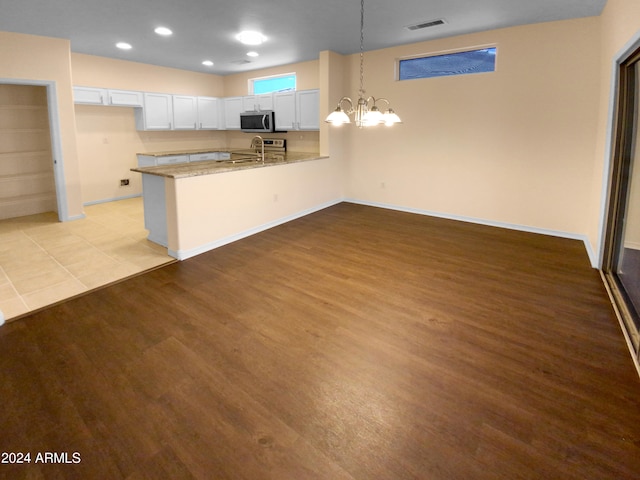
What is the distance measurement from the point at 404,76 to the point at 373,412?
18.0 ft

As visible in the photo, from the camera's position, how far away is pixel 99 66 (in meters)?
6.43

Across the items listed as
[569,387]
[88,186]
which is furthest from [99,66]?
[569,387]

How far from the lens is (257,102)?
7.49 meters

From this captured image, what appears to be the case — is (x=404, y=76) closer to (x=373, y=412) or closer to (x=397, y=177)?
(x=397, y=177)

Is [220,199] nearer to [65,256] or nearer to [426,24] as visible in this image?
[65,256]

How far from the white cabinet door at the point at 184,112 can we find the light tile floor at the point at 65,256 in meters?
2.55

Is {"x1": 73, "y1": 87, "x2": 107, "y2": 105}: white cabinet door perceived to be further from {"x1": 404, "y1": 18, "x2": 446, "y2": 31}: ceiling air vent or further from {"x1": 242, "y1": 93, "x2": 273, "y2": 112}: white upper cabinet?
{"x1": 404, "y1": 18, "x2": 446, "y2": 31}: ceiling air vent

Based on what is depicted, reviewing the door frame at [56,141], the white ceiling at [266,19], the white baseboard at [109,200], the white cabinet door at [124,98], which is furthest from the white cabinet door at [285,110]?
the door frame at [56,141]

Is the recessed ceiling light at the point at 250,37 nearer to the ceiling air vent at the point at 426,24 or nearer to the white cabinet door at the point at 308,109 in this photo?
the white cabinet door at the point at 308,109

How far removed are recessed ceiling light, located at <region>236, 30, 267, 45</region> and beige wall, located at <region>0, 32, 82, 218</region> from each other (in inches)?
97.7

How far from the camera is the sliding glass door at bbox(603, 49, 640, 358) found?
3.26 meters

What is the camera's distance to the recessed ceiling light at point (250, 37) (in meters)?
4.98

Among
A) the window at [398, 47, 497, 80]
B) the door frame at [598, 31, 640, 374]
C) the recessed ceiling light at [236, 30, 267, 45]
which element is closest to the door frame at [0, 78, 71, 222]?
the recessed ceiling light at [236, 30, 267, 45]

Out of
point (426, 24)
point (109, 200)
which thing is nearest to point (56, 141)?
point (109, 200)
